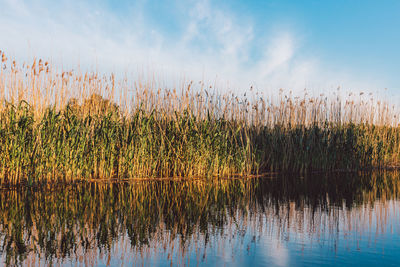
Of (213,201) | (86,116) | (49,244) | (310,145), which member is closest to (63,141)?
(86,116)

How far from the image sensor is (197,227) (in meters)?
3.65

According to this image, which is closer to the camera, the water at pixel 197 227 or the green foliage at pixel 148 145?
the water at pixel 197 227

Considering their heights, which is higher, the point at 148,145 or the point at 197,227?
the point at 148,145

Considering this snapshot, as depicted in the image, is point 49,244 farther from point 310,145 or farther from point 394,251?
point 310,145

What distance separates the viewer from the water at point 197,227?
109 inches

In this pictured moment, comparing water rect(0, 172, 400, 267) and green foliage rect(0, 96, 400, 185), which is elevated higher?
green foliage rect(0, 96, 400, 185)

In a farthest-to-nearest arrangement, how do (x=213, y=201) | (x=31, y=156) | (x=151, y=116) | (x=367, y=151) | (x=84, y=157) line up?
(x=367, y=151), (x=151, y=116), (x=84, y=157), (x=31, y=156), (x=213, y=201)

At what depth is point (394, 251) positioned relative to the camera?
2.98 meters

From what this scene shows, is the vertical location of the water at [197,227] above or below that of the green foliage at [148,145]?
below

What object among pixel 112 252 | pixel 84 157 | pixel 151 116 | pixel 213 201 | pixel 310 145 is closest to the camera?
pixel 112 252

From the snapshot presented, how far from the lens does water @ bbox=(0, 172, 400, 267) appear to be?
277 cm

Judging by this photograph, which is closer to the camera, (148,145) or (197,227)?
(197,227)

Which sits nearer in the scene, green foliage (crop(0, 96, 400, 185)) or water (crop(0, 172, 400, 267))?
water (crop(0, 172, 400, 267))

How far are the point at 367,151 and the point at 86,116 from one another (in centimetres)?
872
